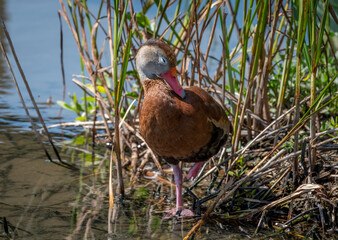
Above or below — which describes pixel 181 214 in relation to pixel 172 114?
below

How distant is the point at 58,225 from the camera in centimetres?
262

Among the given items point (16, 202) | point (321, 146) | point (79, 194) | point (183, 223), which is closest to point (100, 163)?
point (79, 194)

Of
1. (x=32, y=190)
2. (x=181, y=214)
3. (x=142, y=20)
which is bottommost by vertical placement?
(x=181, y=214)

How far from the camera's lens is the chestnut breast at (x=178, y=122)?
8.99 feet

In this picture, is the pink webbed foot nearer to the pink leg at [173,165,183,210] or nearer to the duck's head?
the pink leg at [173,165,183,210]

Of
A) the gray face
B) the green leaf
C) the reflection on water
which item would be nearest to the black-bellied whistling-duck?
the gray face

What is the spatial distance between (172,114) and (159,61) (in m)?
0.34

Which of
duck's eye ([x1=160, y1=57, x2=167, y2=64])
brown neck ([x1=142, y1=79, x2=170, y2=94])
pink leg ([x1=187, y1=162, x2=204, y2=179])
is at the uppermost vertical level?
duck's eye ([x1=160, y1=57, x2=167, y2=64])

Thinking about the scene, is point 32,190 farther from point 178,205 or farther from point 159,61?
point 159,61

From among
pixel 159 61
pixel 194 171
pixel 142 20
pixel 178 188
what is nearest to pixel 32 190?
pixel 178 188

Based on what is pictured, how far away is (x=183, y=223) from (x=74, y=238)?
2.16 ft

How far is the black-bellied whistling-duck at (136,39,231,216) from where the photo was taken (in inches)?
108

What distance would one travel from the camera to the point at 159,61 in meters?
2.82

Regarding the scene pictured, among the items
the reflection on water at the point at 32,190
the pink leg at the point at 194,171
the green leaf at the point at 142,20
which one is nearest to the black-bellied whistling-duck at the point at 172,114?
the pink leg at the point at 194,171
